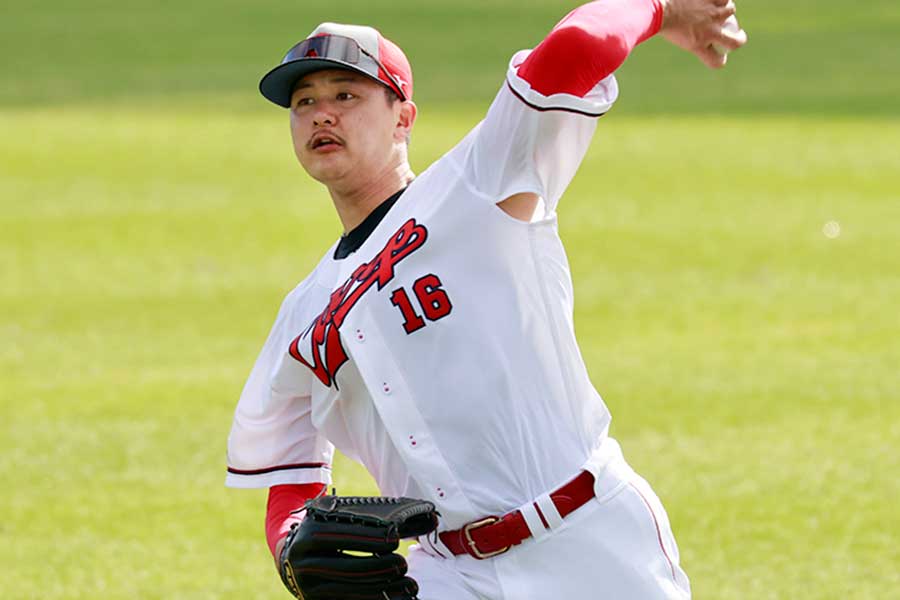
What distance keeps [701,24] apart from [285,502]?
64.7 inches

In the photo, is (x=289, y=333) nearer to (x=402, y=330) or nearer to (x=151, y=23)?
(x=402, y=330)

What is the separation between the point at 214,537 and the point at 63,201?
7.84 metres

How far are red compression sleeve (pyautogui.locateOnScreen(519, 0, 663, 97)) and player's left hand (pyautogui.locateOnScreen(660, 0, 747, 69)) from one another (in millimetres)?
138

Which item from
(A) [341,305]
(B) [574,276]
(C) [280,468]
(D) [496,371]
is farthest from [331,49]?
(B) [574,276]

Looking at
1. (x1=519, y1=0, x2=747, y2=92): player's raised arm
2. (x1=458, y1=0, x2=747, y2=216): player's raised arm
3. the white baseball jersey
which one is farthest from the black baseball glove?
(x1=519, y1=0, x2=747, y2=92): player's raised arm

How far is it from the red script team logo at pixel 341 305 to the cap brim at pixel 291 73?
0.43m

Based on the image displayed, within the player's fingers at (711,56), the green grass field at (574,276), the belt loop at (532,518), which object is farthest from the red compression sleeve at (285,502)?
the green grass field at (574,276)

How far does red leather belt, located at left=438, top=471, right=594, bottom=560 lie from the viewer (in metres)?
3.57

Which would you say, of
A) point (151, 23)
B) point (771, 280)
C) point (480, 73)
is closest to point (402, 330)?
point (771, 280)

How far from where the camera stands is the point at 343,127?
381 cm

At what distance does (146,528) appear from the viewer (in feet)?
22.6

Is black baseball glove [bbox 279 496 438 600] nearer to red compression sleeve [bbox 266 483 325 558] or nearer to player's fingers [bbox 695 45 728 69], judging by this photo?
red compression sleeve [bbox 266 483 325 558]

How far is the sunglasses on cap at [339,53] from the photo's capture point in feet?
12.4

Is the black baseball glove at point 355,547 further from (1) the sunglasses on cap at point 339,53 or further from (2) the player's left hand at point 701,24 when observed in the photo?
(2) the player's left hand at point 701,24
